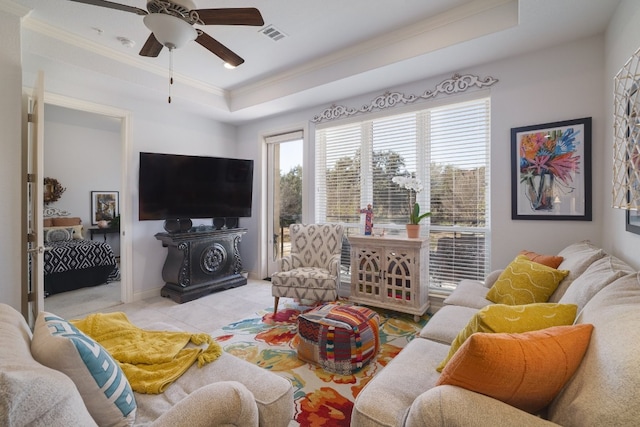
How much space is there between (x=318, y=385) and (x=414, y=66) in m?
2.97

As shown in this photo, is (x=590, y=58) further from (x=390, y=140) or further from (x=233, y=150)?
(x=233, y=150)

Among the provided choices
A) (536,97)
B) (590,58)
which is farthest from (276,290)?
(590,58)

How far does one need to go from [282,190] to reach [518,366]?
4203mm

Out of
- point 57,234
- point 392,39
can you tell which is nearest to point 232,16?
point 392,39

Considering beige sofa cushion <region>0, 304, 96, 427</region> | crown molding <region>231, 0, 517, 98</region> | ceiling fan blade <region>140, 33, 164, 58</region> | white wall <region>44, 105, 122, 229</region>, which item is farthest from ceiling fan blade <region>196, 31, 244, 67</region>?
white wall <region>44, 105, 122, 229</region>

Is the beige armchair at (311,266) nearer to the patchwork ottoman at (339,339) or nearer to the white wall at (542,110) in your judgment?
the patchwork ottoman at (339,339)

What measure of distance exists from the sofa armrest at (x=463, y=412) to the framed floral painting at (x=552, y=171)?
2.40 metres

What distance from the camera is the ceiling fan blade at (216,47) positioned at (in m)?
2.06

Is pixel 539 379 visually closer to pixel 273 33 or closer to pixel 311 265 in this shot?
pixel 311 265

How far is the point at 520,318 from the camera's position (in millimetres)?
1175

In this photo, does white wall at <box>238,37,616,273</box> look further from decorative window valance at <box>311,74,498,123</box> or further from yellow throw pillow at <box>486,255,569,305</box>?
yellow throw pillow at <box>486,255,569,305</box>

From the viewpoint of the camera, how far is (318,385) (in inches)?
79.2

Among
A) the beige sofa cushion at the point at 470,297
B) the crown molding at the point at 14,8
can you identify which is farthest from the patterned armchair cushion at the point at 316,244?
the crown molding at the point at 14,8

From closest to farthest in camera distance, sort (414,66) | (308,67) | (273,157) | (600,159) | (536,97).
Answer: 1. (600,159)
2. (536,97)
3. (414,66)
4. (308,67)
5. (273,157)
